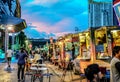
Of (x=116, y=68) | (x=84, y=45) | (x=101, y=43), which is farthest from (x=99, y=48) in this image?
(x=116, y=68)

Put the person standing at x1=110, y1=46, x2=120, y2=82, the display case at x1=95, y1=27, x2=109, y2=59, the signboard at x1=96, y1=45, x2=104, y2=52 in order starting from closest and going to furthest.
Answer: the person standing at x1=110, y1=46, x2=120, y2=82 → the display case at x1=95, y1=27, x2=109, y2=59 → the signboard at x1=96, y1=45, x2=104, y2=52

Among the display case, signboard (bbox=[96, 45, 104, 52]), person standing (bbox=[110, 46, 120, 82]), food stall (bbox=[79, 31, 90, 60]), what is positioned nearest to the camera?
person standing (bbox=[110, 46, 120, 82])

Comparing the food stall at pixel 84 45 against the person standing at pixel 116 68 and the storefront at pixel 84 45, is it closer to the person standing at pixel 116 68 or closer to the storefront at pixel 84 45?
the storefront at pixel 84 45

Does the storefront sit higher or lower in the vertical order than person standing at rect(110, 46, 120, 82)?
higher

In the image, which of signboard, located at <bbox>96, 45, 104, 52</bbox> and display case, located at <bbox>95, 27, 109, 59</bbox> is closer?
display case, located at <bbox>95, 27, 109, 59</bbox>

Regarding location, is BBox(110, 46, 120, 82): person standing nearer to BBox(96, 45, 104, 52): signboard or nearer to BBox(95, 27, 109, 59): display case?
BBox(95, 27, 109, 59): display case

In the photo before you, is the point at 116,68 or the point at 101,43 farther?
the point at 101,43

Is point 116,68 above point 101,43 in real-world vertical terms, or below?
below

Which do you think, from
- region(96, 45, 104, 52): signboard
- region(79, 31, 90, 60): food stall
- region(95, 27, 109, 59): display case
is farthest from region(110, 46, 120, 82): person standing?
region(79, 31, 90, 60): food stall

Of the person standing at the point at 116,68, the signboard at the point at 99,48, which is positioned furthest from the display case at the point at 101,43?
the person standing at the point at 116,68

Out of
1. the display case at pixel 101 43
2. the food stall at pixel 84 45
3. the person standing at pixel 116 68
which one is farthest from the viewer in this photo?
the food stall at pixel 84 45

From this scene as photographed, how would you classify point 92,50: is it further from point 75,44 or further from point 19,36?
point 19,36

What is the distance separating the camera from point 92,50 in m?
20.5

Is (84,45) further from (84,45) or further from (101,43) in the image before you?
(101,43)
